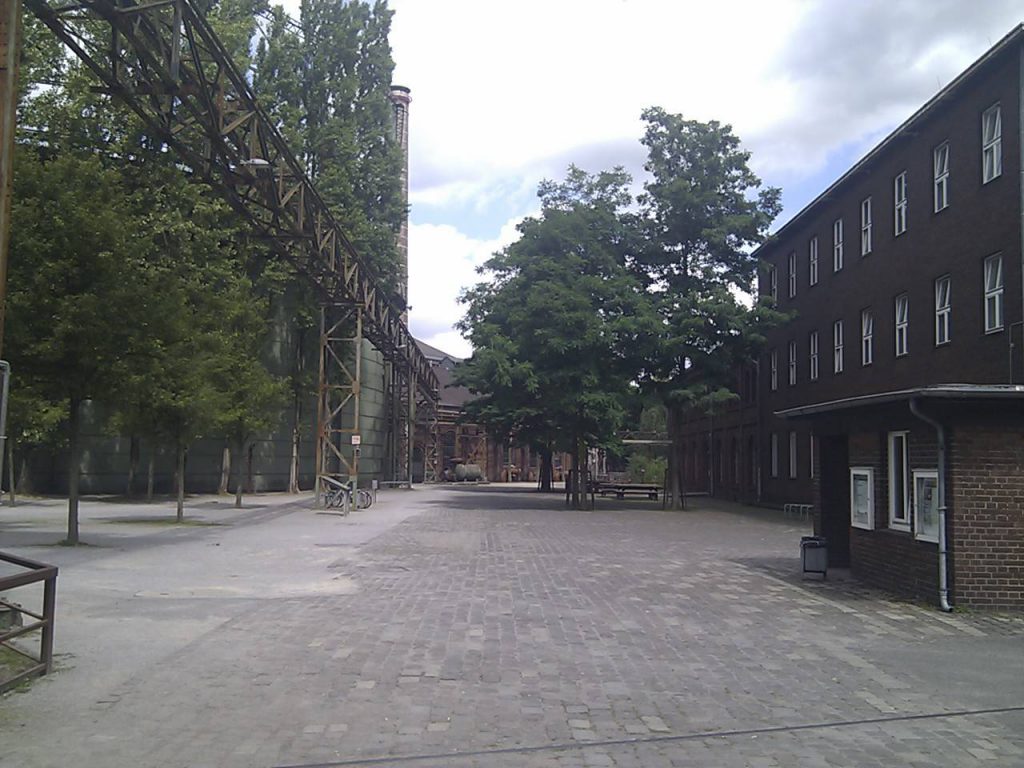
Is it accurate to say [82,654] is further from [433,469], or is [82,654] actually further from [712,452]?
[433,469]

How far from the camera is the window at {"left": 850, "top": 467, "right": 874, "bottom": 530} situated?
14.1 m

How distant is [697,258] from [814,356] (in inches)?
224

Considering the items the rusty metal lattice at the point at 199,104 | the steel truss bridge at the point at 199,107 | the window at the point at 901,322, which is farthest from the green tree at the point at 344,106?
the window at the point at 901,322

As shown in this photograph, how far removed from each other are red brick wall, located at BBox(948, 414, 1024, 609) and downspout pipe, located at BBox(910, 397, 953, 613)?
0.08 m

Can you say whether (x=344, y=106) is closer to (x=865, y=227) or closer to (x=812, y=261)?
(x=812, y=261)

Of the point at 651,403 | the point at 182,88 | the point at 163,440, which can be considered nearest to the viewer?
the point at 182,88

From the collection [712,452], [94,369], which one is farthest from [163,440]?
[712,452]

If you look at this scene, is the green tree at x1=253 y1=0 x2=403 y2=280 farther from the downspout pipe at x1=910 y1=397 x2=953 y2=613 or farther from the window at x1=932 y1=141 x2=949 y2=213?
the downspout pipe at x1=910 y1=397 x2=953 y2=613

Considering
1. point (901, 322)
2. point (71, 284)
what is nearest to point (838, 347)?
point (901, 322)

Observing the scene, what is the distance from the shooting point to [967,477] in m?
11.8

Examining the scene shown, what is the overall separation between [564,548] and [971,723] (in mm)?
13437

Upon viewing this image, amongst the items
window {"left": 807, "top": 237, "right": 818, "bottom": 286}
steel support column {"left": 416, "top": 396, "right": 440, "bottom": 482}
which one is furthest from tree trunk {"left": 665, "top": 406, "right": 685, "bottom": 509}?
steel support column {"left": 416, "top": 396, "right": 440, "bottom": 482}

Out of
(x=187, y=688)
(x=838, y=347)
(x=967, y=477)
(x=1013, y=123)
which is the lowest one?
(x=187, y=688)

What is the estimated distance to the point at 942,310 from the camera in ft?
82.1
